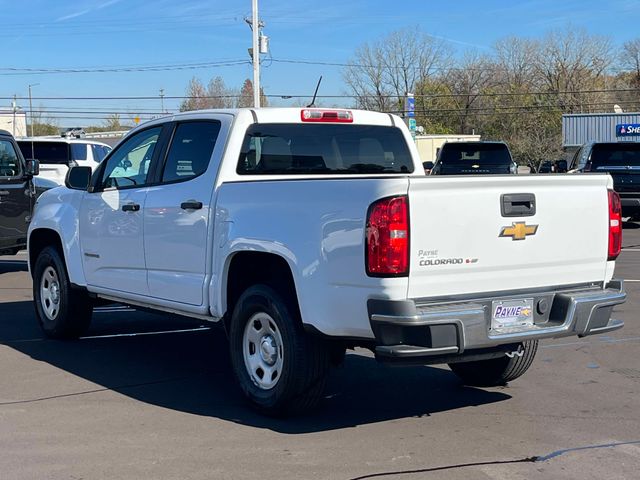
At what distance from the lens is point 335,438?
535cm

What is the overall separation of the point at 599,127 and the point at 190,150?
48881 mm

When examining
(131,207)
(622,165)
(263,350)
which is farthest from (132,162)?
(622,165)

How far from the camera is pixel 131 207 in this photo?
6949 millimetres

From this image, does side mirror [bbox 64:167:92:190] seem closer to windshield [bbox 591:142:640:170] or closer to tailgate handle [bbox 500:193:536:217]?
tailgate handle [bbox 500:193:536:217]

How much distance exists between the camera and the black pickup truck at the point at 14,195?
12359 millimetres

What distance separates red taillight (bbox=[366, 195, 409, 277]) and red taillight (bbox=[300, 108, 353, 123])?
7.41 ft

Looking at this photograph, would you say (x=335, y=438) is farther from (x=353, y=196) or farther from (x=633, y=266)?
(x=633, y=266)

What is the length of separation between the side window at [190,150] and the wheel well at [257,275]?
85cm

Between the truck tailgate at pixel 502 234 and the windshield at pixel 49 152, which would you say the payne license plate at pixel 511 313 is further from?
the windshield at pixel 49 152

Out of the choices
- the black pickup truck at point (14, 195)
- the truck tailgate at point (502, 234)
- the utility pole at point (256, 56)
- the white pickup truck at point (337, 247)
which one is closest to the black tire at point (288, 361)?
the white pickup truck at point (337, 247)

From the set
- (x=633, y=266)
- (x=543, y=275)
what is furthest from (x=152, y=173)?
(x=633, y=266)

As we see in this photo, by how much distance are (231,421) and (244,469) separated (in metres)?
0.95

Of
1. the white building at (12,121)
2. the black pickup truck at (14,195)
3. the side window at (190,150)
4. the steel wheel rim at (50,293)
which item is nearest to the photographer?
the side window at (190,150)

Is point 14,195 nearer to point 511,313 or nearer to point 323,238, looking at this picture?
point 323,238
